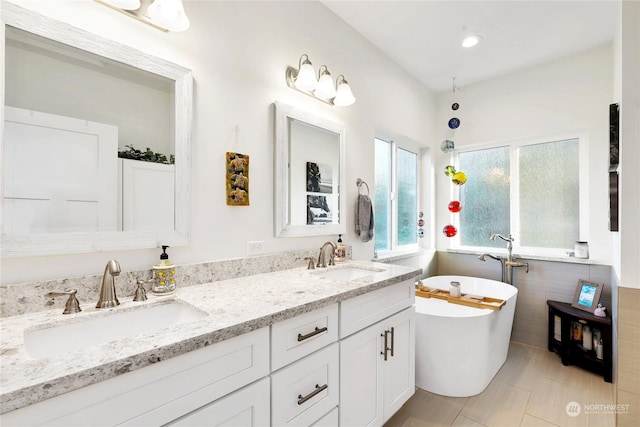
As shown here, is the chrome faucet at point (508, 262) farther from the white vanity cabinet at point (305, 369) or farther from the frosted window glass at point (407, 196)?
the white vanity cabinet at point (305, 369)

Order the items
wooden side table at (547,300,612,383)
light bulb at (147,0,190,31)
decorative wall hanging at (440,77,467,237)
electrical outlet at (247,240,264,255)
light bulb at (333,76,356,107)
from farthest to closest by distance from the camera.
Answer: decorative wall hanging at (440,77,467,237) < wooden side table at (547,300,612,383) < light bulb at (333,76,356,107) < electrical outlet at (247,240,264,255) < light bulb at (147,0,190,31)

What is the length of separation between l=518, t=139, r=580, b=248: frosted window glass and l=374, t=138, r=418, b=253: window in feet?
3.58

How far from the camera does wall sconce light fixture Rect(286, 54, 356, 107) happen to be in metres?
1.82

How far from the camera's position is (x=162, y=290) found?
3.97ft

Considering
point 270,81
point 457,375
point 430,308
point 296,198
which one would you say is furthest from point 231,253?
point 430,308

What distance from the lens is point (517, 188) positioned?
310 cm

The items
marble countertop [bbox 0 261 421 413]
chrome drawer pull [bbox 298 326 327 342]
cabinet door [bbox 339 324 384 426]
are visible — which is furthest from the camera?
cabinet door [bbox 339 324 384 426]

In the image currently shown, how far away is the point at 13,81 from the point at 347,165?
178 cm

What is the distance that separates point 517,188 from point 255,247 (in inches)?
113

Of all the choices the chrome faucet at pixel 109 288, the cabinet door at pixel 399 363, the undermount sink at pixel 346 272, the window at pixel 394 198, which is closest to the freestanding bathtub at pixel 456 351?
the cabinet door at pixel 399 363

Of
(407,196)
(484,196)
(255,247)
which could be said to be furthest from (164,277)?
(484,196)

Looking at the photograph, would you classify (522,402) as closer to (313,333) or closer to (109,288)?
(313,333)

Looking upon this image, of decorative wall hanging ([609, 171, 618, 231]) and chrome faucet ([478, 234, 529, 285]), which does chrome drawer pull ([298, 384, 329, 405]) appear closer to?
decorative wall hanging ([609, 171, 618, 231])

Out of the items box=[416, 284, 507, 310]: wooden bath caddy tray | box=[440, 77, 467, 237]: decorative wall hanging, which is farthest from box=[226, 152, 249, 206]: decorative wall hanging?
box=[440, 77, 467, 237]: decorative wall hanging
